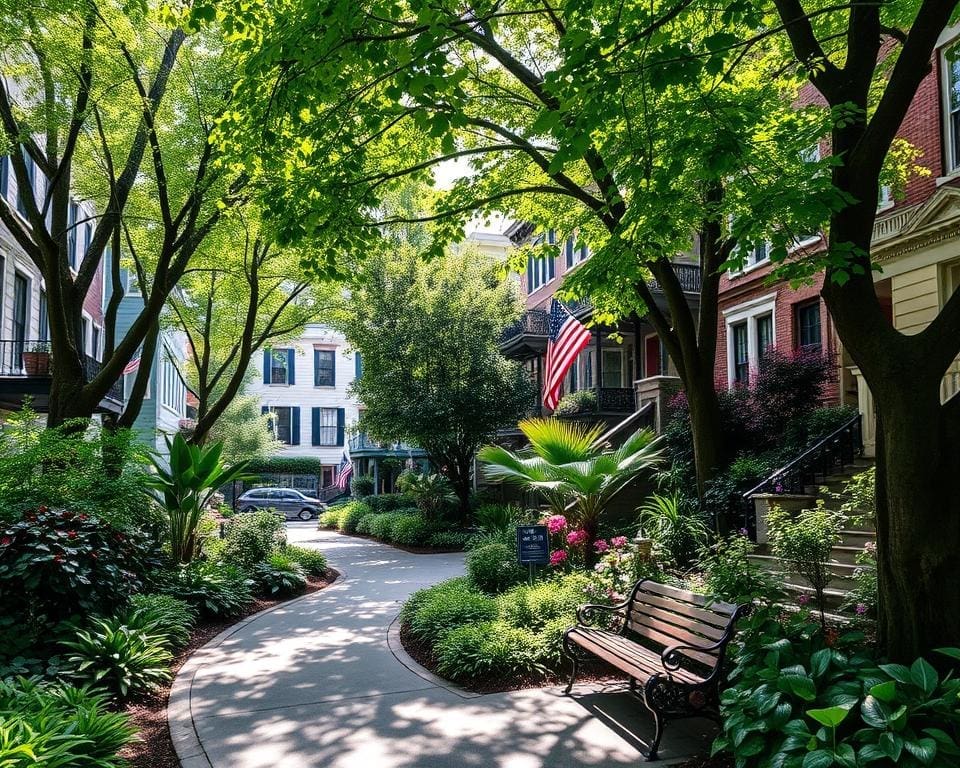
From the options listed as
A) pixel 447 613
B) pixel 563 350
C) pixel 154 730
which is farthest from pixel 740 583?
pixel 563 350

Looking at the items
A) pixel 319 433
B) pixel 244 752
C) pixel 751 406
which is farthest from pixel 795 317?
pixel 319 433

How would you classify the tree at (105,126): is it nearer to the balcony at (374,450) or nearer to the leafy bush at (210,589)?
the leafy bush at (210,589)

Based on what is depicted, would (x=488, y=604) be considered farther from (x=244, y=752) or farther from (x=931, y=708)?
(x=931, y=708)

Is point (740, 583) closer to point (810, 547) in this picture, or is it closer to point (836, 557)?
point (810, 547)

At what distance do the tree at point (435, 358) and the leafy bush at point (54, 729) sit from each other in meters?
15.9

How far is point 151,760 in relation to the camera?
17.4 feet

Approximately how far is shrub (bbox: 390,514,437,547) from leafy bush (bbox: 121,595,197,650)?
1105cm

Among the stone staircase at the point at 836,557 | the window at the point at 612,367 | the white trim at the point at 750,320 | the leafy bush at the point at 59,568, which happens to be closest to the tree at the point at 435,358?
the window at the point at 612,367

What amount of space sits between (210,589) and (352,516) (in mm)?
17307

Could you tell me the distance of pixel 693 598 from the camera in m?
6.14

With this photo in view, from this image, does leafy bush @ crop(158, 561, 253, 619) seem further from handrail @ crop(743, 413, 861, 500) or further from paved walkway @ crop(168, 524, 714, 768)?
handrail @ crop(743, 413, 861, 500)

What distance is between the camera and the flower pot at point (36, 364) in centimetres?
1688

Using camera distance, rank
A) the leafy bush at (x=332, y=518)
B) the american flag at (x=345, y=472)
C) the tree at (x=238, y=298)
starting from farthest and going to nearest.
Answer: the american flag at (x=345, y=472), the leafy bush at (x=332, y=518), the tree at (x=238, y=298)

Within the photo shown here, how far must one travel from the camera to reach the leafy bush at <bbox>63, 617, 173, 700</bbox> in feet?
20.7
